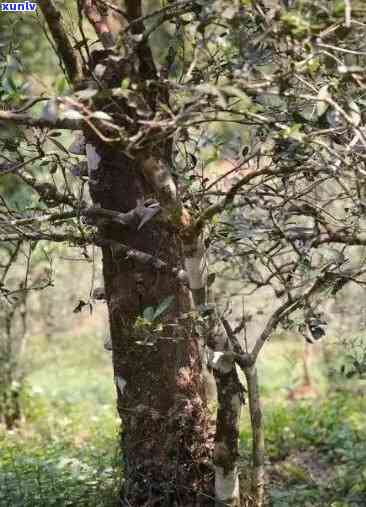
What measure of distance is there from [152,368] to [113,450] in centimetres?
145

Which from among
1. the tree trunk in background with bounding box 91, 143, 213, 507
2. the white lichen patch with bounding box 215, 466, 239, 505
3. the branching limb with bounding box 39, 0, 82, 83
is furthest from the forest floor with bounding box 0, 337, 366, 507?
the branching limb with bounding box 39, 0, 82, 83

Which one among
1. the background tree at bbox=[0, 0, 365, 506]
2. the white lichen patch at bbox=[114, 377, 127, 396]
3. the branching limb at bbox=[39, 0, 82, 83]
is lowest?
the white lichen patch at bbox=[114, 377, 127, 396]

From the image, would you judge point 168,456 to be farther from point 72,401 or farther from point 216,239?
point 72,401

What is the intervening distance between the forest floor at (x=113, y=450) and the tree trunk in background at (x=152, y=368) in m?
0.32

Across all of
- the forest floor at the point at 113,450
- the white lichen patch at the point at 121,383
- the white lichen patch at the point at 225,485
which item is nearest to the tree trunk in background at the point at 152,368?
the white lichen patch at the point at 121,383

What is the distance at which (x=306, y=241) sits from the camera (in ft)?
7.63

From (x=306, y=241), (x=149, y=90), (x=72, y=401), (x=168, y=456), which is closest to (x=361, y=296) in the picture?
(x=72, y=401)

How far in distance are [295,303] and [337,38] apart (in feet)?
2.74

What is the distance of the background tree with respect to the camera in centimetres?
197

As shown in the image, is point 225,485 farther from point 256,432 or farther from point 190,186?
point 190,186

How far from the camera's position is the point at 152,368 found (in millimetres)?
2857

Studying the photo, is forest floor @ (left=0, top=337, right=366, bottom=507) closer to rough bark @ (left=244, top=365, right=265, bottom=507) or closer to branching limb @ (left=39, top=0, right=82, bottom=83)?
rough bark @ (left=244, top=365, right=265, bottom=507)

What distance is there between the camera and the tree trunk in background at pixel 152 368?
2.82m

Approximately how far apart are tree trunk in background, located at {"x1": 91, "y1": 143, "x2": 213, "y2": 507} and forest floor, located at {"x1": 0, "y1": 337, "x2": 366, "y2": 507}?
0.32 meters
